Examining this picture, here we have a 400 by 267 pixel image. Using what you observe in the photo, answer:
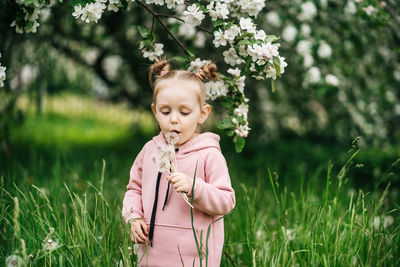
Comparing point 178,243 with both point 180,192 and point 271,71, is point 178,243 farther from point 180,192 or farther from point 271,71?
point 271,71

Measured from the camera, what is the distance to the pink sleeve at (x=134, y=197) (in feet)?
5.69

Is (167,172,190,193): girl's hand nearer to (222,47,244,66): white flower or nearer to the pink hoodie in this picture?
the pink hoodie

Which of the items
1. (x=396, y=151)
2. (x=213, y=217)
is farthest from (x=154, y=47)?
(x=396, y=151)

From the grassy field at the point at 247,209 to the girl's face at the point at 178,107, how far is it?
13.0 inches

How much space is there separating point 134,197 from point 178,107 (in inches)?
17.0

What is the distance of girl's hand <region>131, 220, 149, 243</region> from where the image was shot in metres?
1.66

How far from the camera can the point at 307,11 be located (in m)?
3.32

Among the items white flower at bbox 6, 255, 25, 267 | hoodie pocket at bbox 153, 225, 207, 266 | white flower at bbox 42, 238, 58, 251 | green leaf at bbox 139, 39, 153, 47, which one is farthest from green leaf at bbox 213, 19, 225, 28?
white flower at bbox 6, 255, 25, 267

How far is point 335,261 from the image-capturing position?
1.78m

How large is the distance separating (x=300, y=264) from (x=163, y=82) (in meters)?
1.01

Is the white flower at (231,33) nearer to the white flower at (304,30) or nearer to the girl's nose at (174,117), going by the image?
the girl's nose at (174,117)

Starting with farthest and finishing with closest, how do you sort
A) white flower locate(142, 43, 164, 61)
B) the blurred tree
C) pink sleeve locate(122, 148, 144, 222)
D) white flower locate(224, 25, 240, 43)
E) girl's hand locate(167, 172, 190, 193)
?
the blurred tree
white flower locate(142, 43, 164, 61)
white flower locate(224, 25, 240, 43)
pink sleeve locate(122, 148, 144, 222)
girl's hand locate(167, 172, 190, 193)

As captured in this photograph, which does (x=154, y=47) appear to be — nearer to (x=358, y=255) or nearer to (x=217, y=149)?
(x=217, y=149)

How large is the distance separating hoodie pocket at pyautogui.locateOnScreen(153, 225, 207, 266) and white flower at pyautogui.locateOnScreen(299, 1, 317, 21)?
2.31 metres
